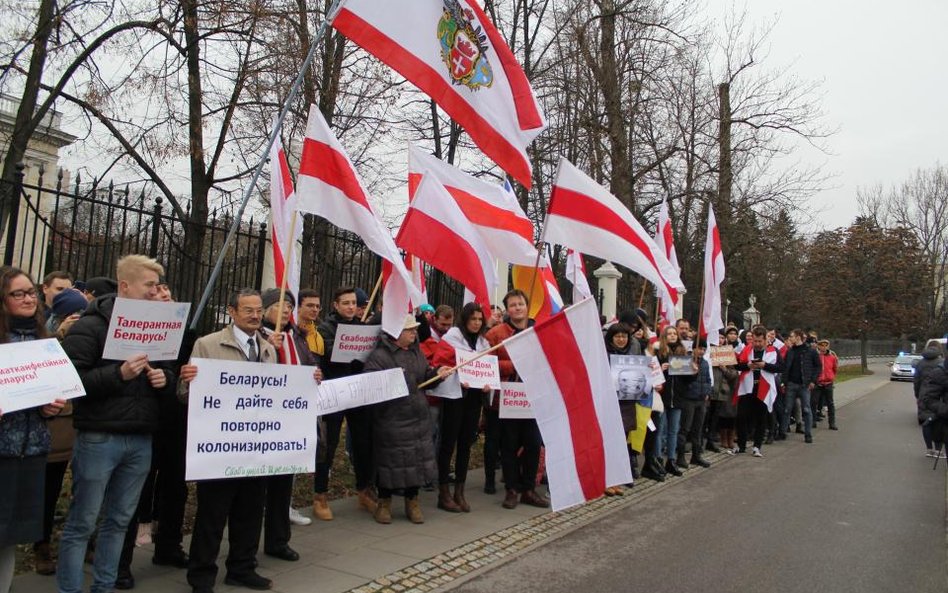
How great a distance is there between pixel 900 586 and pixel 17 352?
6.01 m

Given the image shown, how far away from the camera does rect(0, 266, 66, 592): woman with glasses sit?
3459mm

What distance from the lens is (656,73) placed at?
18188 millimetres

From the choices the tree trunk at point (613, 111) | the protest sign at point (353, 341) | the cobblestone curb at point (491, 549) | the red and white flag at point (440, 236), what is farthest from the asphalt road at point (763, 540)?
the tree trunk at point (613, 111)

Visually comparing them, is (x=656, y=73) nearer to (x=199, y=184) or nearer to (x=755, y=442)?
(x=755, y=442)

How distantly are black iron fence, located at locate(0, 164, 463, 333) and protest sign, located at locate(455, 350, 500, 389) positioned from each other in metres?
2.46

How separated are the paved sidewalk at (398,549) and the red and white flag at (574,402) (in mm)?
1131

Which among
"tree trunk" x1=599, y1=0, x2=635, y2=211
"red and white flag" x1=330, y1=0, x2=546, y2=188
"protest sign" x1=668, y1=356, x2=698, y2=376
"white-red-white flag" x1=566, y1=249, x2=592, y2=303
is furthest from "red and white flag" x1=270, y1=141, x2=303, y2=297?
"tree trunk" x1=599, y1=0, x2=635, y2=211

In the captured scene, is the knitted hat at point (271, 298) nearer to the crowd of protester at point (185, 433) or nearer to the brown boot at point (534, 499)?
the crowd of protester at point (185, 433)

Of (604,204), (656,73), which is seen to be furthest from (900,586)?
(656,73)

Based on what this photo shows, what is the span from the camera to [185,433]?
15.5ft

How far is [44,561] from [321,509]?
2207mm

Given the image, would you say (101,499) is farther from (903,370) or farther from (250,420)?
(903,370)

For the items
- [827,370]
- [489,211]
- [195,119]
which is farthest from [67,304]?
[827,370]

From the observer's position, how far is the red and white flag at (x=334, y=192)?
540 centimetres
